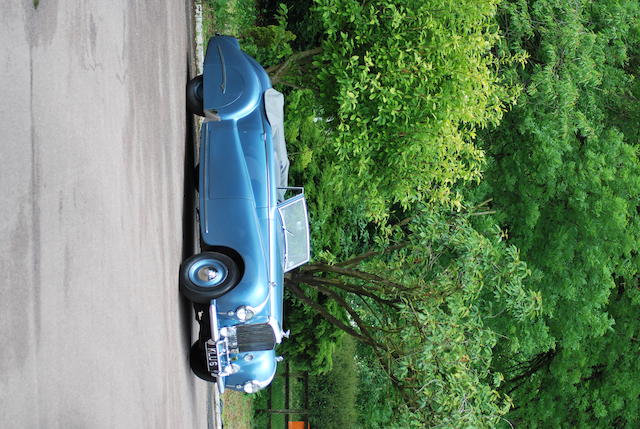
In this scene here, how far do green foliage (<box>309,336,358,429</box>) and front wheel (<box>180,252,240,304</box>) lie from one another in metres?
9.82

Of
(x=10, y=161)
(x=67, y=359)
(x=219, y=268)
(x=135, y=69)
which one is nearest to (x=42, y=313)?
(x=67, y=359)

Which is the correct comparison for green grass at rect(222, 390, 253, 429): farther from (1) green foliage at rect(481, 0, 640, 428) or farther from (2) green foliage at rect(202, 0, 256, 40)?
(2) green foliage at rect(202, 0, 256, 40)

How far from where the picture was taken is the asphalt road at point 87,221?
3.93 m

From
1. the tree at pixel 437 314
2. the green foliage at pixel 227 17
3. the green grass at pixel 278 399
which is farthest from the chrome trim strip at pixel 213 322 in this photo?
the green grass at pixel 278 399

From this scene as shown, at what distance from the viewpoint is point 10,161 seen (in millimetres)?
3932

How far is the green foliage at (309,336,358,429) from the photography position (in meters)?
17.5

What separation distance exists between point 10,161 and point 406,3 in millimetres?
7972

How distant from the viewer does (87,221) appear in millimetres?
5035

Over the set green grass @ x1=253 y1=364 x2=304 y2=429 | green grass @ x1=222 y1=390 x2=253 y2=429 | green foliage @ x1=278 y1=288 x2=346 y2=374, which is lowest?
green grass @ x1=253 y1=364 x2=304 y2=429

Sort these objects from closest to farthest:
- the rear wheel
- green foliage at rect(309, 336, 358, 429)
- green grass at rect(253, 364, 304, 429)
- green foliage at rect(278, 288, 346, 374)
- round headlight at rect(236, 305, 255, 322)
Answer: round headlight at rect(236, 305, 255, 322) → the rear wheel → green foliage at rect(278, 288, 346, 374) → green grass at rect(253, 364, 304, 429) → green foliage at rect(309, 336, 358, 429)

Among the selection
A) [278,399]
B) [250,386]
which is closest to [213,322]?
[250,386]

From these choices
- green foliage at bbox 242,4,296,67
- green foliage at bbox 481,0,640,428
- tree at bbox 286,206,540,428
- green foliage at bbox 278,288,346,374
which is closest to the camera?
tree at bbox 286,206,540,428

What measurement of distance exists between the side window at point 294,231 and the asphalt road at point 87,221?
5.02 feet

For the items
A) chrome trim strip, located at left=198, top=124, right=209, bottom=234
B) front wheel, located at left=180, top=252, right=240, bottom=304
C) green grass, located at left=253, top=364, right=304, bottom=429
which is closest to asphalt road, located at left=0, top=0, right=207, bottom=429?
front wheel, located at left=180, top=252, right=240, bottom=304
